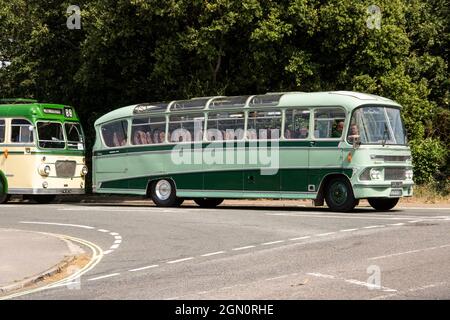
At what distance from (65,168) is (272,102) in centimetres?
959

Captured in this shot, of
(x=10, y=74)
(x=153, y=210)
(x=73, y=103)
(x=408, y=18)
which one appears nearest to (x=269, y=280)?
(x=153, y=210)

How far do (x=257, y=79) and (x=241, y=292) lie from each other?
21137mm

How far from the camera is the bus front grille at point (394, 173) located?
2230 centimetres

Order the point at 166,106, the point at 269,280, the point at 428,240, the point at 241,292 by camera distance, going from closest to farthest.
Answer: the point at 241,292 → the point at 269,280 → the point at 428,240 → the point at 166,106

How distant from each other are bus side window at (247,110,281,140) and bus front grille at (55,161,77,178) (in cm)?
881

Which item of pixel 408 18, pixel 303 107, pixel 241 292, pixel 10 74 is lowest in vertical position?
pixel 241 292

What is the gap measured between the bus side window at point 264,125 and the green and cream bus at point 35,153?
8.85m

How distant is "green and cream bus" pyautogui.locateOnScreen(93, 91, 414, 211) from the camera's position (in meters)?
22.4

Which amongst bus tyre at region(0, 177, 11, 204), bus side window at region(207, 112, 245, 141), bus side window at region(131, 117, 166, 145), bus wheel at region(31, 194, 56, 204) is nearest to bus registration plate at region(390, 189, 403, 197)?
bus side window at region(207, 112, 245, 141)

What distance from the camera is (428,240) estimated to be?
15.0 meters

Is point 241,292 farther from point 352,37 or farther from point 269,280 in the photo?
point 352,37

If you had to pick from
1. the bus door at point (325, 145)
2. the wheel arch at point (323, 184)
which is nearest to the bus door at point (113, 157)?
the bus door at point (325, 145)

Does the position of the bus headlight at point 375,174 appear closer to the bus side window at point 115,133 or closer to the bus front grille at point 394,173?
the bus front grille at point 394,173

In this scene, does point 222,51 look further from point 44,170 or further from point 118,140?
point 44,170
